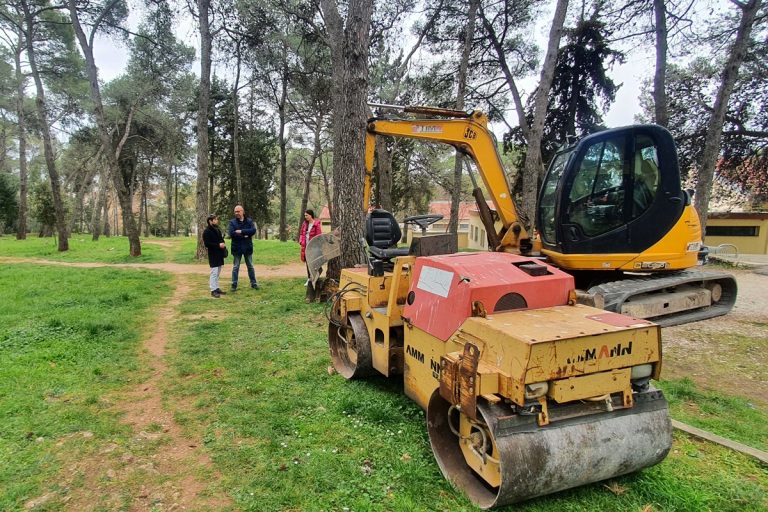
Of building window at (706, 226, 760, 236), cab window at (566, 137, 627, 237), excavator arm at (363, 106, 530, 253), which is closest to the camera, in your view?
cab window at (566, 137, 627, 237)

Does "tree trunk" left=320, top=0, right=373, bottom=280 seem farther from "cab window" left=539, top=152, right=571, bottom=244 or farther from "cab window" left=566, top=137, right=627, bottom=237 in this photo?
"cab window" left=566, top=137, right=627, bottom=237

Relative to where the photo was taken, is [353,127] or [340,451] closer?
[340,451]

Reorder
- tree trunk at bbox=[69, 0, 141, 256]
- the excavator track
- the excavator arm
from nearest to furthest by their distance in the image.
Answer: the excavator track
the excavator arm
tree trunk at bbox=[69, 0, 141, 256]

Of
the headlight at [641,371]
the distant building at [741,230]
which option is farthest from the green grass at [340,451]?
the distant building at [741,230]

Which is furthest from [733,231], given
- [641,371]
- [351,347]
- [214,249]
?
[641,371]

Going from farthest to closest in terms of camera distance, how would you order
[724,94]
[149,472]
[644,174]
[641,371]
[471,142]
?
1. [724,94]
2. [471,142]
3. [644,174]
4. [149,472]
5. [641,371]

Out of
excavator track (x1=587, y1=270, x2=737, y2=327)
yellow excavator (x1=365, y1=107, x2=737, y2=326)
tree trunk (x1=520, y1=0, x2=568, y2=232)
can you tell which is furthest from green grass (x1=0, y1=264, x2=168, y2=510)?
tree trunk (x1=520, y1=0, x2=568, y2=232)

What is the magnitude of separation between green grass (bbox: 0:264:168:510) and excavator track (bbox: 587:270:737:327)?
5.11 meters

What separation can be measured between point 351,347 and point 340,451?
5.26ft

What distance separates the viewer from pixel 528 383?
92.7 inches

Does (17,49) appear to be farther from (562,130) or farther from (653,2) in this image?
(653,2)

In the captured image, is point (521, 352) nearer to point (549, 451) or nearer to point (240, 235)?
point (549, 451)

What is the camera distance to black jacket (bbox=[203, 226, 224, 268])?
866 centimetres

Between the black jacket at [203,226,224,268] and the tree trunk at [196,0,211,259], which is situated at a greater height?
the tree trunk at [196,0,211,259]
